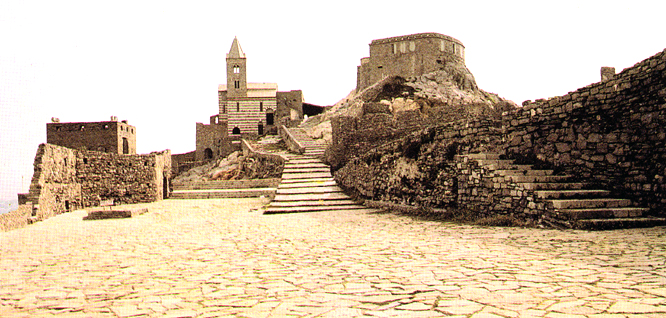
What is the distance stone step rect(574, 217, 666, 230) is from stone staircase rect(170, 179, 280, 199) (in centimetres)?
1273

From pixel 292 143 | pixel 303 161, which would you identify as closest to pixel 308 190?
pixel 303 161

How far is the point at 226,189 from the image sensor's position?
66.7ft

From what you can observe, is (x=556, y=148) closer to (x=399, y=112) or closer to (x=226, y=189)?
(x=399, y=112)

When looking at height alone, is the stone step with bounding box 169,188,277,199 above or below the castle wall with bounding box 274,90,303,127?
below

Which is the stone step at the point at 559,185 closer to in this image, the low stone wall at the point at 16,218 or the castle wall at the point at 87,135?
the low stone wall at the point at 16,218

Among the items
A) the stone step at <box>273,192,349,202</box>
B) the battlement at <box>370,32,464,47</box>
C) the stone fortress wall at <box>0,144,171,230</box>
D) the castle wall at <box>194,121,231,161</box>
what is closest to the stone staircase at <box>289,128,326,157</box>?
the stone step at <box>273,192,349,202</box>

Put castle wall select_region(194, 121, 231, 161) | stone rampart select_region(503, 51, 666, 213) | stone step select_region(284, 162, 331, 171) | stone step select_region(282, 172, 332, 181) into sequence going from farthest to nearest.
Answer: castle wall select_region(194, 121, 231, 161)
stone step select_region(284, 162, 331, 171)
stone step select_region(282, 172, 332, 181)
stone rampart select_region(503, 51, 666, 213)

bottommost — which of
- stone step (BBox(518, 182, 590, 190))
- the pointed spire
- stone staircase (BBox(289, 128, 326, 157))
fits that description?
stone step (BBox(518, 182, 590, 190))

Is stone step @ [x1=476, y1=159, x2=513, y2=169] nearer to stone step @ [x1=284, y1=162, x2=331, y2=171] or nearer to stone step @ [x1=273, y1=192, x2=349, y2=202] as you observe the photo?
stone step @ [x1=273, y1=192, x2=349, y2=202]

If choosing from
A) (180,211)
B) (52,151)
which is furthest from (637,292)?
(52,151)

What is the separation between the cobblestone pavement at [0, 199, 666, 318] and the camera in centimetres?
339

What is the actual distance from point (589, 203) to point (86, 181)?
15967mm

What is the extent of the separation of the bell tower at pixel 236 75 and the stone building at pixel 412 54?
17.4 meters

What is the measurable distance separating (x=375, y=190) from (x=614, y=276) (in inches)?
377
